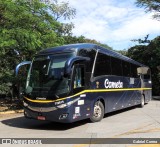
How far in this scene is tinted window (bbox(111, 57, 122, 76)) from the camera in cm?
1564

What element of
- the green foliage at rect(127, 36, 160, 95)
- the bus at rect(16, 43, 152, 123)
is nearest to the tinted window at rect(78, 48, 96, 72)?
the bus at rect(16, 43, 152, 123)

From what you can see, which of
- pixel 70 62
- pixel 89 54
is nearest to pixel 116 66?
pixel 89 54

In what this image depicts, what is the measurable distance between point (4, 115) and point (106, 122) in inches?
228

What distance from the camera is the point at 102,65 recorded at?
14.2 m

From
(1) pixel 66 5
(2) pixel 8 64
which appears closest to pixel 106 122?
(2) pixel 8 64

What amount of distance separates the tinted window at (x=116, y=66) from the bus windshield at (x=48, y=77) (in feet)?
12.8

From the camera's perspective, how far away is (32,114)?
12211 millimetres

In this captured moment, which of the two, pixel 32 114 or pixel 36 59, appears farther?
pixel 36 59

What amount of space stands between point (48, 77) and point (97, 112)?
114 inches

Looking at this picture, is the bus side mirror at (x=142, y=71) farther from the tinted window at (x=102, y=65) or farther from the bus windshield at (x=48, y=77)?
the bus windshield at (x=48, y=77)

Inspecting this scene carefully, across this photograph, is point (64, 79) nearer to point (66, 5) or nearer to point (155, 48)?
point (66, 5)

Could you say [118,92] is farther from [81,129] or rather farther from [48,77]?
[48,77]

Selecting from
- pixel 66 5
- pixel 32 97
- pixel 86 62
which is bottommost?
pixel 32 97

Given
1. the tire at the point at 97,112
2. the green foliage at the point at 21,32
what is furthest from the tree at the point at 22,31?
the tire at the point at 97,112
